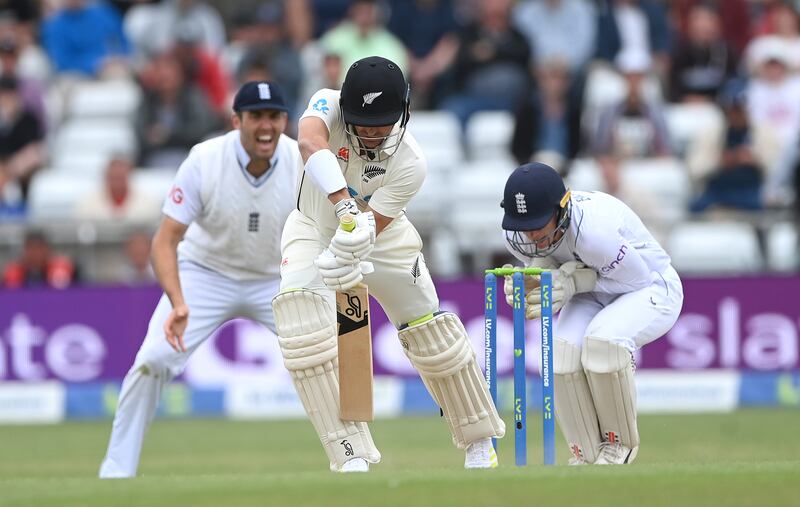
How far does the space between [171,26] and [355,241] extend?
7815 millimetres

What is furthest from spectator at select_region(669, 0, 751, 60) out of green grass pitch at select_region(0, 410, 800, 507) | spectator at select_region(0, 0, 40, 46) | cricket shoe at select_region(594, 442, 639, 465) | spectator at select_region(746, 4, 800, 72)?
cricket shoe at select_region(594, 442, 639, 465)

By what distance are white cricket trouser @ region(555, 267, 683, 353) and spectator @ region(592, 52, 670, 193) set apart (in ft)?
15.5

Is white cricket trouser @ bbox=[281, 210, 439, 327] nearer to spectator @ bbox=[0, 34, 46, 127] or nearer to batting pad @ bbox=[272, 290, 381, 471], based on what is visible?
batting pad @ bbox=[272, 290, 381, 471]

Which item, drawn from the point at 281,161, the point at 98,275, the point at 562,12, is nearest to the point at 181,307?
the point at 281,161

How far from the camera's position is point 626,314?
19.0 feet

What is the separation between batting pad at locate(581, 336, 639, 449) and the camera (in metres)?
5.68

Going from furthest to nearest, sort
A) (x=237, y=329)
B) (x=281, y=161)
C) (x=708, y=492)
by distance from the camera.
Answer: (x=237, y=329), (x=281, y=161), (x=708, y=492)

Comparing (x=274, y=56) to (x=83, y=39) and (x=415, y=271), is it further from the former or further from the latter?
Answer: (x=415, y=271)

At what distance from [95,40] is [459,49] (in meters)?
3.17

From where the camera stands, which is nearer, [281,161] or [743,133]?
[281,161]

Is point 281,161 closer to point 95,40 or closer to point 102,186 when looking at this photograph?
point 102,186

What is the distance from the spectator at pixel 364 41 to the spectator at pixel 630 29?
164cm

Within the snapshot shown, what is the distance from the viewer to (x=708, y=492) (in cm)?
461

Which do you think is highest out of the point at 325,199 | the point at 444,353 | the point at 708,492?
the point at 325,199
